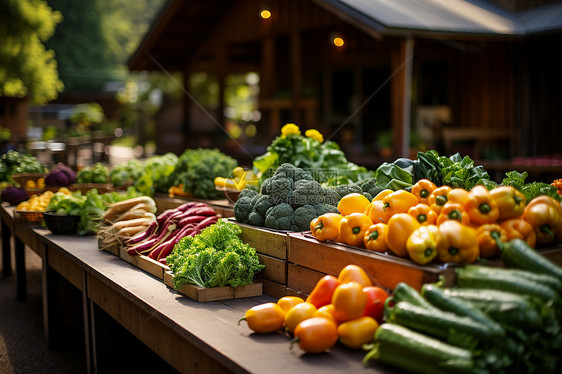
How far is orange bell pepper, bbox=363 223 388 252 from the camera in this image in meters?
2.71

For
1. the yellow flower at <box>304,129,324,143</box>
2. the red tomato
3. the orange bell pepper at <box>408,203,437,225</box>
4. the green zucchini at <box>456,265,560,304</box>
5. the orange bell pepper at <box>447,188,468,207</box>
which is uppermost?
the yellow flower at <box>304,129,324,143</box>

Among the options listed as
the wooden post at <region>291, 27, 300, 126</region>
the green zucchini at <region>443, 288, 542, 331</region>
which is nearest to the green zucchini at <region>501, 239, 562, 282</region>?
the green zucchini at <region>443, 288, 542, 331</region>

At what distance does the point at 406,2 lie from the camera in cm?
1110

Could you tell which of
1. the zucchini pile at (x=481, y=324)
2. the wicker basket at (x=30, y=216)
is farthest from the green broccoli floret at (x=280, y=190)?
the wicker basket at (x=30, y=216)

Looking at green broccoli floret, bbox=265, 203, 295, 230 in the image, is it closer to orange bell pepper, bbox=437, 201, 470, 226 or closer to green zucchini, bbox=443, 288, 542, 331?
orange bell pepper, bbox=437, 201, 470, 226

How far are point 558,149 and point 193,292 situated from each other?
1077 centimetres

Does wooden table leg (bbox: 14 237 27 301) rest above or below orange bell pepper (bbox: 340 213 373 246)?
below

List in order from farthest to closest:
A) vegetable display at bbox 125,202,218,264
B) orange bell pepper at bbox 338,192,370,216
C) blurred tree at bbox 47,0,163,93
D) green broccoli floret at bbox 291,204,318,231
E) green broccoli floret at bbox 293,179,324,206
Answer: blurred tree at bbox 47,0,163,93 → vegetable display at bbox 125,202,218,264 → green broccoli floret at bbox 293,179,324,206 → green broccoli floret at bbox 291,204,318,231 → orange bell pepper at bbox 338,192,370,216

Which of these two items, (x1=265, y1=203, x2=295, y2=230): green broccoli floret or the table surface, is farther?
(x1=265, y1=203, x2=295, y2=230): green broccoli floret

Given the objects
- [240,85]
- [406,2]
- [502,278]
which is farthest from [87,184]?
[240,85]

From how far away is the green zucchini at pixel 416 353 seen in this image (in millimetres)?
1923

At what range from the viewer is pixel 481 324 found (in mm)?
1993

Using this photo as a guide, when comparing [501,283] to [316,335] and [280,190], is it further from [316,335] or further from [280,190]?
[280,190]

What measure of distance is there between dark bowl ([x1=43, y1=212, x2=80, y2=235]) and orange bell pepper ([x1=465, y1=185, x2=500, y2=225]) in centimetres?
385
